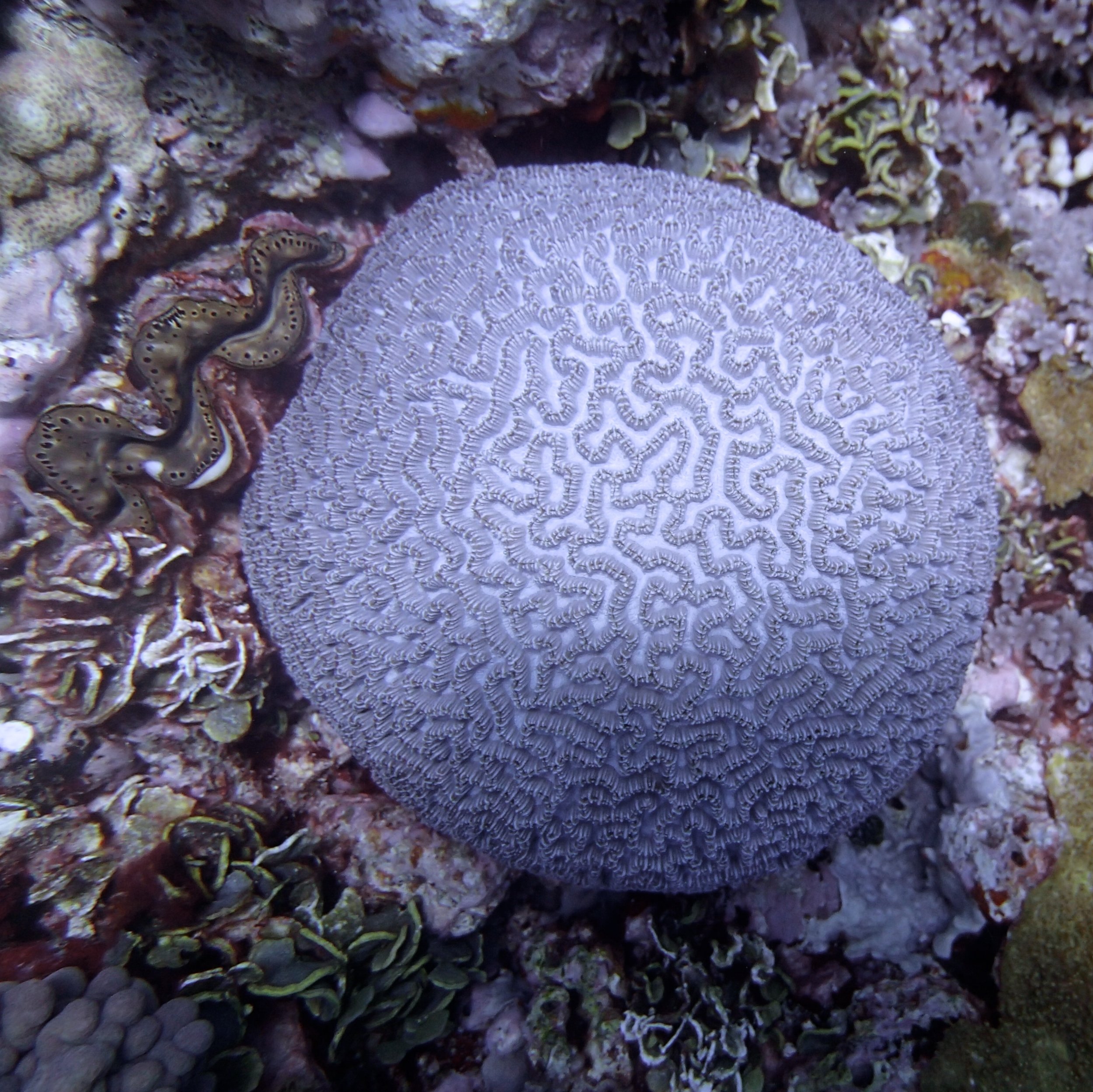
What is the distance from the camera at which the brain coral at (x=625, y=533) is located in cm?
246

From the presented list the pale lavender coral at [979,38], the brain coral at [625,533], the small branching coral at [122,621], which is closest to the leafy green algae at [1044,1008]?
the brain coral at [625,533]

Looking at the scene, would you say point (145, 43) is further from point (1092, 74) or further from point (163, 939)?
point (1092, 74)

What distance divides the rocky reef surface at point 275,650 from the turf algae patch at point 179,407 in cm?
2

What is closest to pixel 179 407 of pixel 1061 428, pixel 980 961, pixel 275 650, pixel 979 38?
pixel 275 650

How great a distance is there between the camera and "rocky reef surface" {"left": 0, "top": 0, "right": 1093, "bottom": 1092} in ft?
7.95

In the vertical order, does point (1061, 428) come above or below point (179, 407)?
above

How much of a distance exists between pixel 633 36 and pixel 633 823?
11.9 feet

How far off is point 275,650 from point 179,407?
111 centimetres

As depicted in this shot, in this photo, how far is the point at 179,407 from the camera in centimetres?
263

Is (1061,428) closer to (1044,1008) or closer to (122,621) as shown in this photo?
(1044,1008)

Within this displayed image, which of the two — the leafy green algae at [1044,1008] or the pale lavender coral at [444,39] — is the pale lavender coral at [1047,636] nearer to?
the leafy green algae at [1044,1008]

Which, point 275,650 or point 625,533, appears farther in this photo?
point 275,650

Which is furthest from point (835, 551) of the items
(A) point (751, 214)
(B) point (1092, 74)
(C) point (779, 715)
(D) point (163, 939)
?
(B) point (1092, 74)

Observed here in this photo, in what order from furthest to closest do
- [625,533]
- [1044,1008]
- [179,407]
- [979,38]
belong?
[979,38] → [1044,1008] → [179,407] → [625,533]
